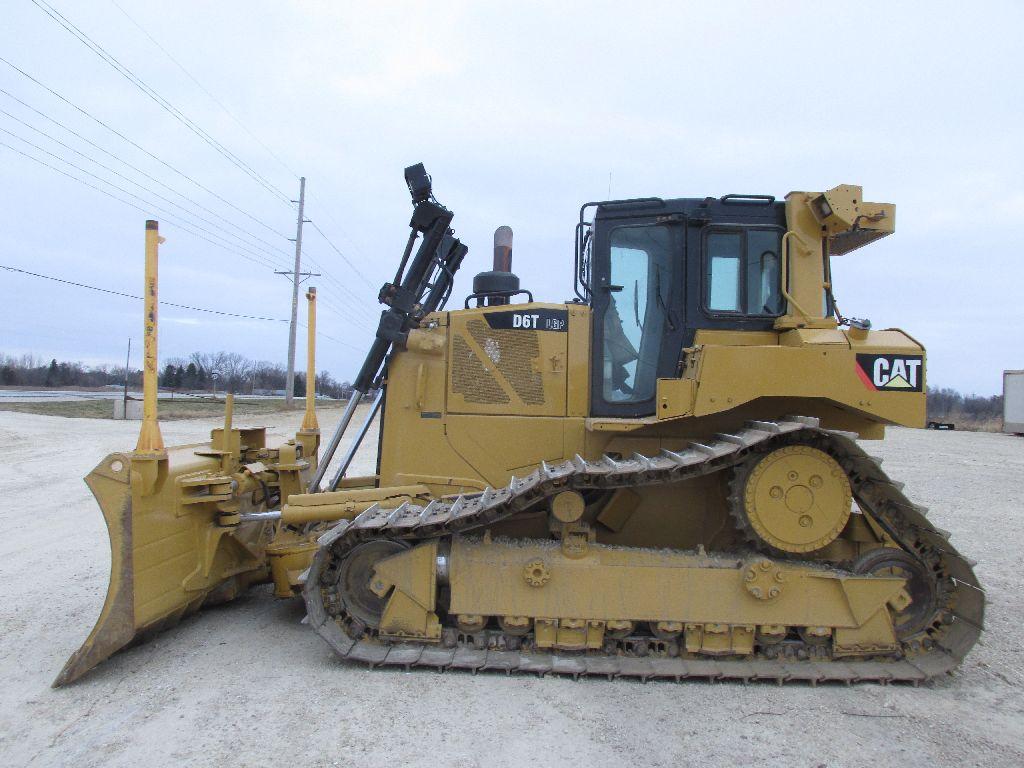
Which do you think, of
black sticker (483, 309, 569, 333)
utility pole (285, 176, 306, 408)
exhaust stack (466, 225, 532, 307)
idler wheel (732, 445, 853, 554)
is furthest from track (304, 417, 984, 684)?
utility pole (285, 176, 306, 408)

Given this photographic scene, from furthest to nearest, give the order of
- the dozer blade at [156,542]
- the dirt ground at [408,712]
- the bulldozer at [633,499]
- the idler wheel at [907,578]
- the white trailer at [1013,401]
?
the white trailer at [1013,401]
the idler wheel at [907,578]
the bulldozer at [633,499]
the dozer blade at [156,542]
the dirt ground at [408,712]

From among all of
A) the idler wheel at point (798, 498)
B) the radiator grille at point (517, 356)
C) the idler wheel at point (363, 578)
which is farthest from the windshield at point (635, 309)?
the idler wheel at point (363, 578)

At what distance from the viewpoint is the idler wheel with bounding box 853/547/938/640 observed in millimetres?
4422

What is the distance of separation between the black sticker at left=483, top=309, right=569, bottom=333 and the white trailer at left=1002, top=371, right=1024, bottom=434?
33147mm

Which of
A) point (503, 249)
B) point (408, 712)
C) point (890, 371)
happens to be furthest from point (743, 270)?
point (408, 712)

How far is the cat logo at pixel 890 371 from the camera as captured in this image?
434 cm

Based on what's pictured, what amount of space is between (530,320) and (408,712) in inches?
116

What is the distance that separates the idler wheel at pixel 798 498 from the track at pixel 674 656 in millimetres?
130

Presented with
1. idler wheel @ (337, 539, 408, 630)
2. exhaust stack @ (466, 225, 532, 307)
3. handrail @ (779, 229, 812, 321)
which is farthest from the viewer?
exhaust stack @ (466, 225, 532, 307)

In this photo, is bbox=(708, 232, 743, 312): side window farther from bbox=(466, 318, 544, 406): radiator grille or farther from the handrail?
bbox=(466, 318, 544, 406): radiator grille

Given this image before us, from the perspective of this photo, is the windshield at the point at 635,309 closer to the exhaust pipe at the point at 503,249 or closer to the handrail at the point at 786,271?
the handrail at the point at 786,271

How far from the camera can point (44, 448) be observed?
1681cm

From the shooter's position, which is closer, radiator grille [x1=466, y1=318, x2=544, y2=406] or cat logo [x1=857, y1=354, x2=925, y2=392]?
cat logo [x1=857, y1=354, x2=925, y2=392]

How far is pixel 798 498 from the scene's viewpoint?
433cm
